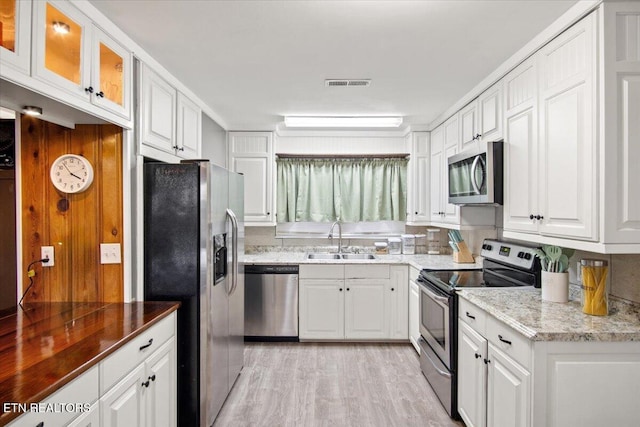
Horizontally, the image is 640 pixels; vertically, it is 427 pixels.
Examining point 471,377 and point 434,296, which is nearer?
point 471,377

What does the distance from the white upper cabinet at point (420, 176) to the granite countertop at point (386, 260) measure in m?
0.48

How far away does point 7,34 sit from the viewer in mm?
1252

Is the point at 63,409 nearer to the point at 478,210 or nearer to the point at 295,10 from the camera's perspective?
the point at 295,10

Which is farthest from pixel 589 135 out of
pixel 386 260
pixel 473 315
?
pixel 386 260

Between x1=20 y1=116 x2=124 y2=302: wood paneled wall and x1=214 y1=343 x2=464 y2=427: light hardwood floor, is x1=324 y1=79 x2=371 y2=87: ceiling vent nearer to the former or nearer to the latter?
x1=20 y1=116 x2=124 y2=302: wood paneled wall

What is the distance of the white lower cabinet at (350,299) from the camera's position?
3611mm

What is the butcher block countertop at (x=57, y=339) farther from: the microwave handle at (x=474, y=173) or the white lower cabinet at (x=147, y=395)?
the microwave handle at (x=474, y=173)

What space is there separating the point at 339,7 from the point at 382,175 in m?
2.67

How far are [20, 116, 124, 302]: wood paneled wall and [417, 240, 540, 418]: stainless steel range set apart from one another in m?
2.08

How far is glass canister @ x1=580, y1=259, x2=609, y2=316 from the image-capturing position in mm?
1660

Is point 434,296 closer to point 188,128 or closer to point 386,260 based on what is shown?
point 386,260

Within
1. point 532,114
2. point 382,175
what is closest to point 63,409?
point 532,114

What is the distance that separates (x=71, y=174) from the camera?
1.95m

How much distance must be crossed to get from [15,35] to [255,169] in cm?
276
